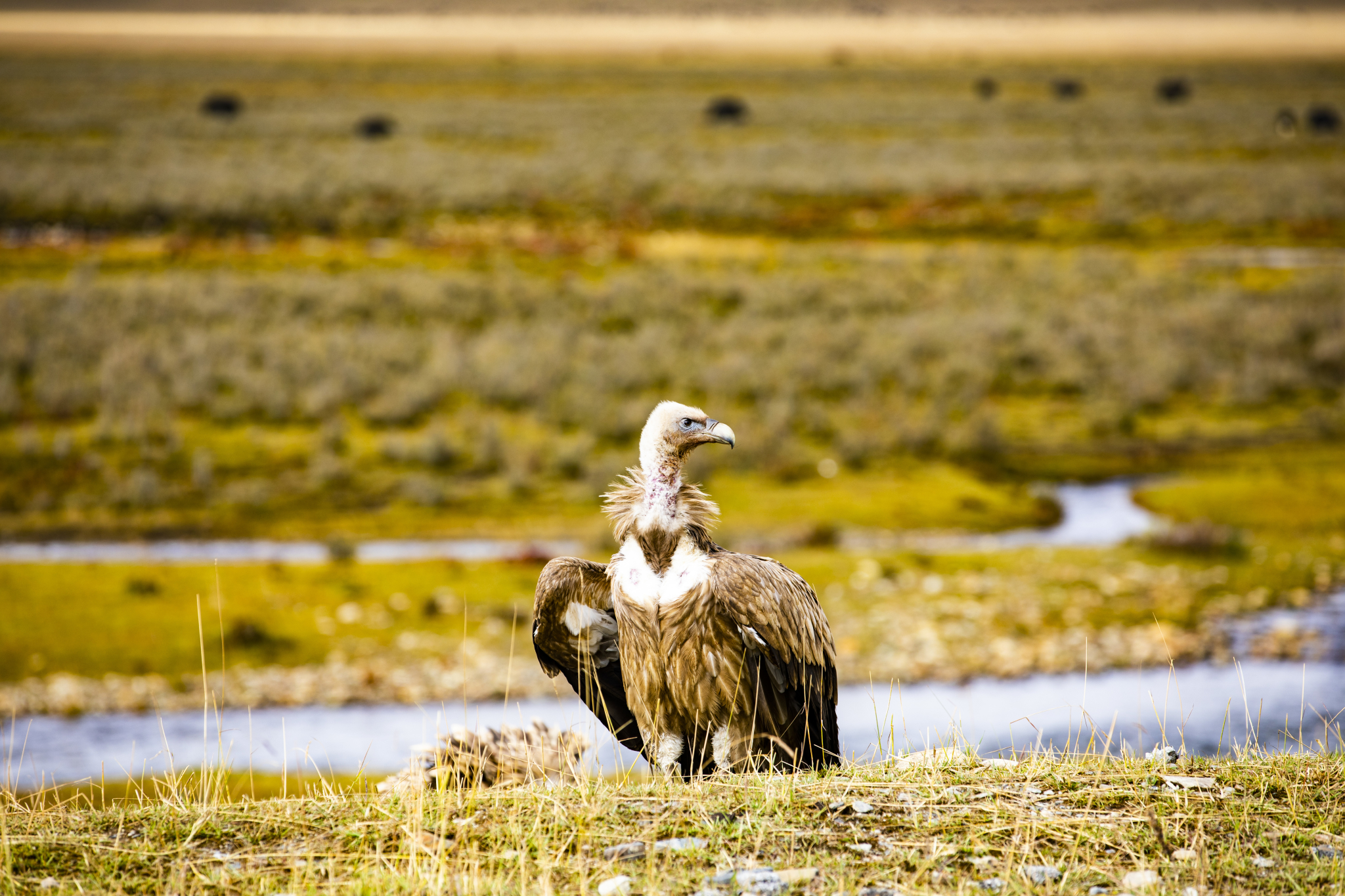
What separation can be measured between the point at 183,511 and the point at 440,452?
5.74 meters

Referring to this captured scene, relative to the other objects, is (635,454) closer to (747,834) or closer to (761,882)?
(747,834)

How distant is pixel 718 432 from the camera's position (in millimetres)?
7301

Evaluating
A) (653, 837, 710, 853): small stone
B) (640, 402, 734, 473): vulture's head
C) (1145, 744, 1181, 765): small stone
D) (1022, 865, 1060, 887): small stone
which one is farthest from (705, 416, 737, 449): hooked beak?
(1145, 744, 1181, 765): small stone

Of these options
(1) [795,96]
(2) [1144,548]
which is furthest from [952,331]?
(1) [795,96]

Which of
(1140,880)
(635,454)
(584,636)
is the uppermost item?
(635,454)

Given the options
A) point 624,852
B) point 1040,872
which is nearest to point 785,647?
point 624,852

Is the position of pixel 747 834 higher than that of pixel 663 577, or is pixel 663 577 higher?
pixel 663 577

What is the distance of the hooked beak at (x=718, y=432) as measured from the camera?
23.5 ft

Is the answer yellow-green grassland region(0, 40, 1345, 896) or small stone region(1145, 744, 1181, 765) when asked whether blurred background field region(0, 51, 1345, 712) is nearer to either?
yellow-green grassland region(0, 40, 1345, 896)

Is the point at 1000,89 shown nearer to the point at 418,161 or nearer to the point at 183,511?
the point at 418,161

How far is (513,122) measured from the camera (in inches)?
4122

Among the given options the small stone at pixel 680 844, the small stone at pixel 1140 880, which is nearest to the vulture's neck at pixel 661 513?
the small stone at pixel 680 844

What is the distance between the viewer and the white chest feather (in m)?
7.28

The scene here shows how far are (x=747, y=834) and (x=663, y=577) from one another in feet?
6.21
